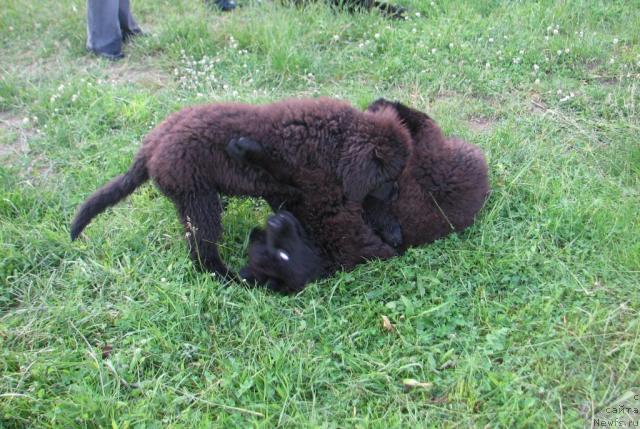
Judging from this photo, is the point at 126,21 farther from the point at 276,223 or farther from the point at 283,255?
the point at 283,255

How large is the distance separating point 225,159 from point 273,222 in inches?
17.3

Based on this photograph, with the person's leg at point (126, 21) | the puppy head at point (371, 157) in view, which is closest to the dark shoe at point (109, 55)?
the person's leg at point (126, 21)

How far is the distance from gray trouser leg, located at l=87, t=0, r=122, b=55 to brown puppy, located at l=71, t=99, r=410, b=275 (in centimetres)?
249

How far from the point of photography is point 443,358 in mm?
2654

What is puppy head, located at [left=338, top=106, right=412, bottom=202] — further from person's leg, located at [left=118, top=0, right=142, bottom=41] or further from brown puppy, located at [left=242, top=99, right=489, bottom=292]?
person's leg, located at [left=118, top=0, right=142, bottom=41]

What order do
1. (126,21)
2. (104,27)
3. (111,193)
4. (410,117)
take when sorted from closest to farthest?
1. (111,193)
2. (410,117)
3. (104,27)
4. (126,21)

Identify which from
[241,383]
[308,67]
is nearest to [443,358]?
[241,383]

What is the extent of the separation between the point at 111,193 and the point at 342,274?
4.44 feet

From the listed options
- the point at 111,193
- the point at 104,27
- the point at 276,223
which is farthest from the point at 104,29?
the point at 276,223

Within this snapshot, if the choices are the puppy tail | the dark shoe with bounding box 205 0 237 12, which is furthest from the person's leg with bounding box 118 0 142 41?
the puppy tail

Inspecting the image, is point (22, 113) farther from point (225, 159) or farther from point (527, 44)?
point (527, 44)

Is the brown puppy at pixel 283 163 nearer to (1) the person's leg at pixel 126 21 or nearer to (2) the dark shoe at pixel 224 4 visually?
(1) the person's leg at pixel 126 21

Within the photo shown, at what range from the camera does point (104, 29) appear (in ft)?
16.9

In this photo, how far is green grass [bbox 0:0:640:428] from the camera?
2.51m
